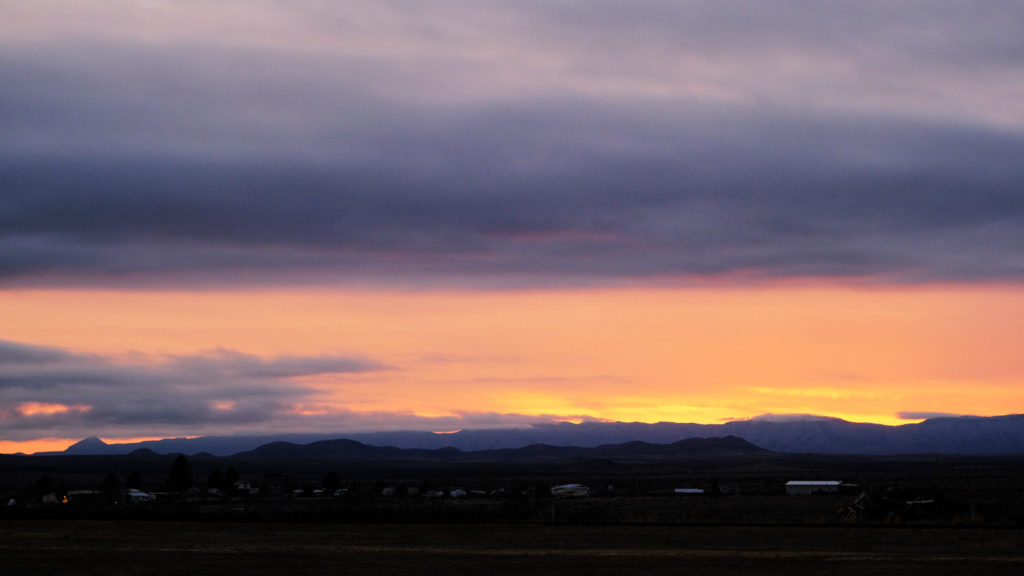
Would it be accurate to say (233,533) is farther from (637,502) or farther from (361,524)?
(637,502)

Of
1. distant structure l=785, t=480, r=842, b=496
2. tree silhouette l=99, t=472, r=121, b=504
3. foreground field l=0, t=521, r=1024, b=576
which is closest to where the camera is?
foreground field l=0, t=521, r=1024, b=576

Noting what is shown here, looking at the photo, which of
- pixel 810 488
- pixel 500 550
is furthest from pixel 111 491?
pixel 500 550

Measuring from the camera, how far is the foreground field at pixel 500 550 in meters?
31.8

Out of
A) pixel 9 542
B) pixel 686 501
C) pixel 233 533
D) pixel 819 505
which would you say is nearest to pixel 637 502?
pixel 686 501

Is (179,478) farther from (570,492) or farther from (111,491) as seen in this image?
(570,492)

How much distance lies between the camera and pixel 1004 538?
40812mm

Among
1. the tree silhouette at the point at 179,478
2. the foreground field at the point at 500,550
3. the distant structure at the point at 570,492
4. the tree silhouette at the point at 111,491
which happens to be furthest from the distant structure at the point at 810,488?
the tree silhouette at the point at 179,478

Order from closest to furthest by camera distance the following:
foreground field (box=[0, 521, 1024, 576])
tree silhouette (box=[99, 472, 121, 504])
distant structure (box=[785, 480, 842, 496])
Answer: foreground field (box=[0, 521, 1024, 576]), tree silhouette (box=[99, 472, 121, 504]), distant structure (box=[785, 480, 842, 496])

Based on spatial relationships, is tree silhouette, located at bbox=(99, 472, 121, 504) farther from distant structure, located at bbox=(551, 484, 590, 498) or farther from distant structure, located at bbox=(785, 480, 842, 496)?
distant structure, located at bbox=(785, 480, 842, 496)

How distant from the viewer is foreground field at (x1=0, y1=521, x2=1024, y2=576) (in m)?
31.8

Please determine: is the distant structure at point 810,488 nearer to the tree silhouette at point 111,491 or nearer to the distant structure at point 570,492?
the distant structure at point 570,492

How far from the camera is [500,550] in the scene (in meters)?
37.6

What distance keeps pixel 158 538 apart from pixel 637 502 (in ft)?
160

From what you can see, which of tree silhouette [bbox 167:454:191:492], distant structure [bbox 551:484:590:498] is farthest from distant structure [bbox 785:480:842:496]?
tree silhouette [bbox 167:454:191:492]
